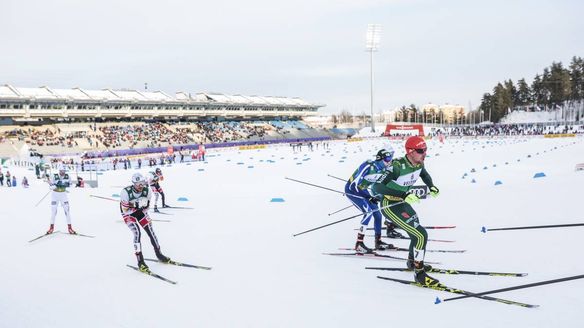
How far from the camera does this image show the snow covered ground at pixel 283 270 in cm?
497

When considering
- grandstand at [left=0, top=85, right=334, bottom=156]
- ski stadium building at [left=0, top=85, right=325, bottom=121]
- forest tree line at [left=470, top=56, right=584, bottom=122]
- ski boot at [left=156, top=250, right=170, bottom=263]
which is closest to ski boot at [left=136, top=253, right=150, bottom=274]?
ski boot at [left=156, top=250, right=170, bottom=263]

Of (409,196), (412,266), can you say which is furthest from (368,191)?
(409,196)

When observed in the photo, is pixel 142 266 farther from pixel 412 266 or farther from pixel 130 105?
pixel 130 105

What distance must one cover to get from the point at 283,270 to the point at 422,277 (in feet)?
7.23

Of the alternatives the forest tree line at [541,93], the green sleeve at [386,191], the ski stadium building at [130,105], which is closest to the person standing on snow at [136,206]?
the green sleeve at [386,191]

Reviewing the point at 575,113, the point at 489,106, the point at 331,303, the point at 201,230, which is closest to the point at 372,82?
the point at 575,113

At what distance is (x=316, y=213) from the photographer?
1211 cm

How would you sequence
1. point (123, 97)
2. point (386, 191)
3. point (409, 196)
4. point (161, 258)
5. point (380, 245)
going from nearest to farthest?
point (409, 196) < point (386, 191) < point (161, 258) < point (380, 245) < point (123, 97)

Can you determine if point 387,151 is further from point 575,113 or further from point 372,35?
point 575,113

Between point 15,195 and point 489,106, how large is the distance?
111576 mm

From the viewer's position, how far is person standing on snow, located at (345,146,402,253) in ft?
24.3

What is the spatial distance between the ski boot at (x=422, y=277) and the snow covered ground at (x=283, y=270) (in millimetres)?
173

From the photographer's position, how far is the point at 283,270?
6824 millimetres

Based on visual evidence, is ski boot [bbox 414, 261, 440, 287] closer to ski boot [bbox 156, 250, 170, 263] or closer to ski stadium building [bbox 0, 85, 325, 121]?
ski boot [bbox 156, 250, 170, 263]
